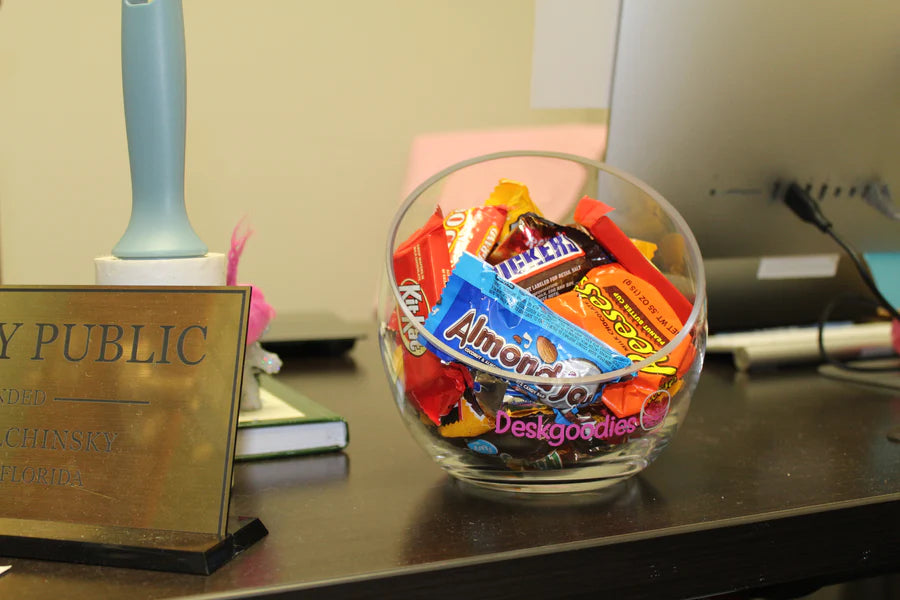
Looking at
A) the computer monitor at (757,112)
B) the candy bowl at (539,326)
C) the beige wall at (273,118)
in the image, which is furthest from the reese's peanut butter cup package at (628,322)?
the beige wall at (273,118)

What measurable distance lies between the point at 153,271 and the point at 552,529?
0.28 meters

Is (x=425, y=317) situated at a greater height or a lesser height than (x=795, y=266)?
greater

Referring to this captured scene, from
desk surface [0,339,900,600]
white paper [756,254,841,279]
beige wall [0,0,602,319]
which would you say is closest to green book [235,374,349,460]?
desk surface [0,339,900,600]

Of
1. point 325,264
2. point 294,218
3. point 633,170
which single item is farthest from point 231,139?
point 633,170

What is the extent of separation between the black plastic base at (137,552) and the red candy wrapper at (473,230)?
0.75ft

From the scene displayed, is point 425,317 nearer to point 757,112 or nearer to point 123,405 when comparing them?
point 123,405

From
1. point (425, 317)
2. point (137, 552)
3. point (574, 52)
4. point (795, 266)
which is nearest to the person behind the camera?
point (137, 552)

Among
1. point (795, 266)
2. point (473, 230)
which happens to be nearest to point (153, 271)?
point (473, 230)

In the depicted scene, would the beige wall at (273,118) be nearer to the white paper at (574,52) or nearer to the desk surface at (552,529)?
the white paper at (574,52)

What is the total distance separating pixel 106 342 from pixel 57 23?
69.3 inches

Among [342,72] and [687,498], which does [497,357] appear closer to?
[687,498]

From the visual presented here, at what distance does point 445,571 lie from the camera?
0.40m

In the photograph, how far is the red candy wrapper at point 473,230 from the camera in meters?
0.54

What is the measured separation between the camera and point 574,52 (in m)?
0.84
